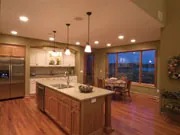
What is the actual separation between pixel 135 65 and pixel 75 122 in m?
5.15

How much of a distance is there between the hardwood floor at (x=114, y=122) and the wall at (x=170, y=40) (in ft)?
3.38

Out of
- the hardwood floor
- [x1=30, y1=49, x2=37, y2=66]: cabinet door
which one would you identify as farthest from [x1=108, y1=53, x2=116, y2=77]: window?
[x1=30, y1=49, x2=37, y2=66]: cabinet door

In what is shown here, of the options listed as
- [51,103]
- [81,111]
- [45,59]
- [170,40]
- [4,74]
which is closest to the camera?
[81,111]

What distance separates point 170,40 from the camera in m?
3.37

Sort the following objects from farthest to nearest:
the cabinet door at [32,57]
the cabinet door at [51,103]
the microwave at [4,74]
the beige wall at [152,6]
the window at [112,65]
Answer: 1. the window at [112,65]
2. the cabinet door at [32,57]
3. the microwave at [4,74]
4. the cabinet door at [51,103]
5. the beige wall at [152,6]

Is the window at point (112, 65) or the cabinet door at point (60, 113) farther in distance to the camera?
the window at point (112, 65)

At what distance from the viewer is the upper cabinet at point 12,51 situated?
4.63 m

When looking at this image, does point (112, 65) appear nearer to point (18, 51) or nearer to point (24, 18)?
point (18, 51)

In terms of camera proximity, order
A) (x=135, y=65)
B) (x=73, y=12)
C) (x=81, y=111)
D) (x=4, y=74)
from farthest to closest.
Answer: (x=135, y=65) < (x=4, y=74) < (x=73, y=12) < (x=81, y=111)

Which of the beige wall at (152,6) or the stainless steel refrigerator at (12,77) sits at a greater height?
the beige wall at (152,6)

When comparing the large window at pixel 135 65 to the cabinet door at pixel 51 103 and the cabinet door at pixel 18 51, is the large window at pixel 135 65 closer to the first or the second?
the cabinet door at pixel 51 103

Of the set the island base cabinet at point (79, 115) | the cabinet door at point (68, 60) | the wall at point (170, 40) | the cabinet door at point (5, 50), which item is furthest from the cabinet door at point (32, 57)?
the wall at point (170, 40)

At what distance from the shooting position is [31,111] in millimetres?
3693

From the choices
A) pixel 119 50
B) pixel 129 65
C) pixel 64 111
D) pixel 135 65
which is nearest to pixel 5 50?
pixel 64 111
